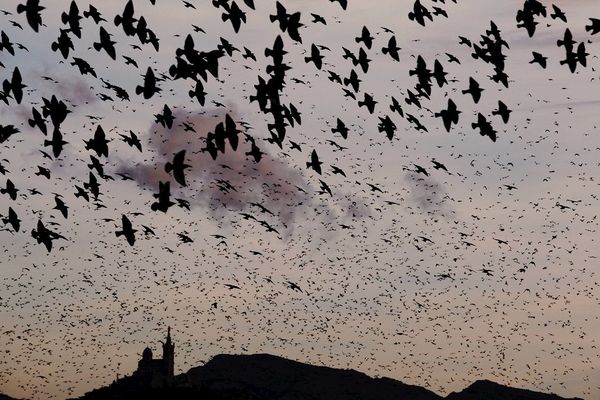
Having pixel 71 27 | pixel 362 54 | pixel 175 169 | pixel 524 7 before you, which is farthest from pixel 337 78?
pixel 175 169

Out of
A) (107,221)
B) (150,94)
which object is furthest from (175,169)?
(107,221)

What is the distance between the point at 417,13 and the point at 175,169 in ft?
36.9

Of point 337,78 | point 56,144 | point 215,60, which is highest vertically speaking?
point 337,78

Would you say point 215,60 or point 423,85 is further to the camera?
point 423,85

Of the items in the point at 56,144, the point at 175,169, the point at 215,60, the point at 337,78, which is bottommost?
Answer: the point at 175,169

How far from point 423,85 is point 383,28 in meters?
4.74

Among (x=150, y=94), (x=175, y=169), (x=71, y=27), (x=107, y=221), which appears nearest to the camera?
(x=175, y=169)

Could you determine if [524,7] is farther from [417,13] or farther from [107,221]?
[107,221]

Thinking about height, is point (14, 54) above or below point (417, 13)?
below

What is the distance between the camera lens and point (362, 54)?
34.4 m

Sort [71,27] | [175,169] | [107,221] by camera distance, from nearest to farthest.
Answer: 1. [175,169]
2. [71,27]
3. [107,221]

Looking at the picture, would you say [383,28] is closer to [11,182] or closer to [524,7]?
[524,7]

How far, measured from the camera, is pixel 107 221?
37.2m

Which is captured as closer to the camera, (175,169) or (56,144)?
(175,169)
